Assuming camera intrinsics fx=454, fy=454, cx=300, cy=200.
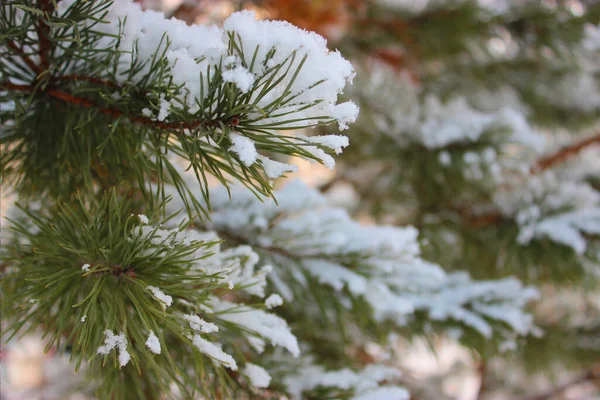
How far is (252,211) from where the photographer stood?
2.15 feet

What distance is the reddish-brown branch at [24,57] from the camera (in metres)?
0.44

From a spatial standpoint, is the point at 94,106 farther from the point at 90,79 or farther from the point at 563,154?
the point at 563,154

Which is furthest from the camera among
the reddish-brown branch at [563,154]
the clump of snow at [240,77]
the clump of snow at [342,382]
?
the reddish-brown branch at [563,154]

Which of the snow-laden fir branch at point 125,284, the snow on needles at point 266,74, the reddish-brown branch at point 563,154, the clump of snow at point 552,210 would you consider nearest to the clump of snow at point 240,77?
the snow on needles at point 266,74

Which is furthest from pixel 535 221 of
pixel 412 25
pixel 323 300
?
pixel 412 25

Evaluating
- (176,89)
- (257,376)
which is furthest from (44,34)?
(257,376)

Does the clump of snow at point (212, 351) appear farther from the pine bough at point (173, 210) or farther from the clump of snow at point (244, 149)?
the clump of snow at point (244, 149)

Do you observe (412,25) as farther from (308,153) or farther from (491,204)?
(308,153)

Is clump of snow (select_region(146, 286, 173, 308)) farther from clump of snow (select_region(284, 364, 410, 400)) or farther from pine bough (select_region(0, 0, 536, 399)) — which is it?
clump of snow (select_region(284, 364, 410, 400))

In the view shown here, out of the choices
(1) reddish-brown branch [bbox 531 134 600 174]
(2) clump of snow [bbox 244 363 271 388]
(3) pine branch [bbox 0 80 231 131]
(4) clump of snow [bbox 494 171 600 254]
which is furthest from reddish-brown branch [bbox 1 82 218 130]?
(1) reddish-brown branch [bbox 531 134 600 174]

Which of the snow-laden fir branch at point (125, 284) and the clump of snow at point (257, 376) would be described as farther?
the clump of snow at point (257, 376)

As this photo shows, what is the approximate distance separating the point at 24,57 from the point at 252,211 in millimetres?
331

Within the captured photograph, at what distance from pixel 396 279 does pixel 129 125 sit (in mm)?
432

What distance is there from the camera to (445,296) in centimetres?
79
